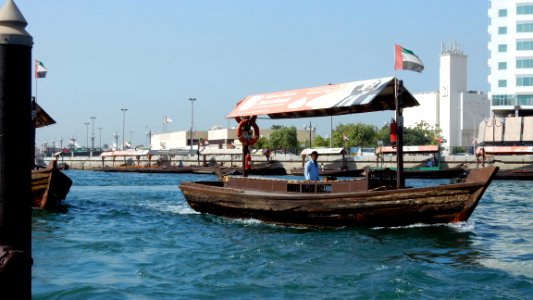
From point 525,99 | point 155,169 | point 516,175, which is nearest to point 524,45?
point 525,99

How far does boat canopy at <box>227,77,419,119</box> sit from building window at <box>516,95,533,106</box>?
2101 inches

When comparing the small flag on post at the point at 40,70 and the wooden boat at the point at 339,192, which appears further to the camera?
the small flag on post at the point at 40,70

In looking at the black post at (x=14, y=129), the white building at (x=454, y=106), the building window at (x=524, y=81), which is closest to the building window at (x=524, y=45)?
the building window at (x=524, y=81)

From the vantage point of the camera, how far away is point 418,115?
107 metres

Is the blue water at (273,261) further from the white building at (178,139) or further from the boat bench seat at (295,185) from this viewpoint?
the white building at (178,139)

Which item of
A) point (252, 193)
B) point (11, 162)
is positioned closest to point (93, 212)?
point (252, 193)

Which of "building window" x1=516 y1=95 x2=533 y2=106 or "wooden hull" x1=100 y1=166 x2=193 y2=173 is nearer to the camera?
"building window" x1=516 y1=95 x2=533 y2=106

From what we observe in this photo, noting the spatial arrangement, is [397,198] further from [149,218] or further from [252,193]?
[149,218]

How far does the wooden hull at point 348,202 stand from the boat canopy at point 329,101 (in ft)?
6.70

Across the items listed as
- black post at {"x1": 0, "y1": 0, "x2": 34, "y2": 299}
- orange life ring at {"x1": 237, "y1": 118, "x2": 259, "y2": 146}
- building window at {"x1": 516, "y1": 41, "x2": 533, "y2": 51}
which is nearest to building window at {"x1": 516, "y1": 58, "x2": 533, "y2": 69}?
building window at {"x1": 516, "y1": 41, "x2": 533, "y2": 51}

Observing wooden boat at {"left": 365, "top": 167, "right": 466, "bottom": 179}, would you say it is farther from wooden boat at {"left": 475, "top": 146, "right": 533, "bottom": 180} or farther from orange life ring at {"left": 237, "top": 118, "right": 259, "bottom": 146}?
orange life ring at {"left": 237, "top": 118, "right": 259, "bottom": 146}

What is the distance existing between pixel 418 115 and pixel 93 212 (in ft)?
295

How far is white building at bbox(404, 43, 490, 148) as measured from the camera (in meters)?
98.6

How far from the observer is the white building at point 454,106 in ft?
324
